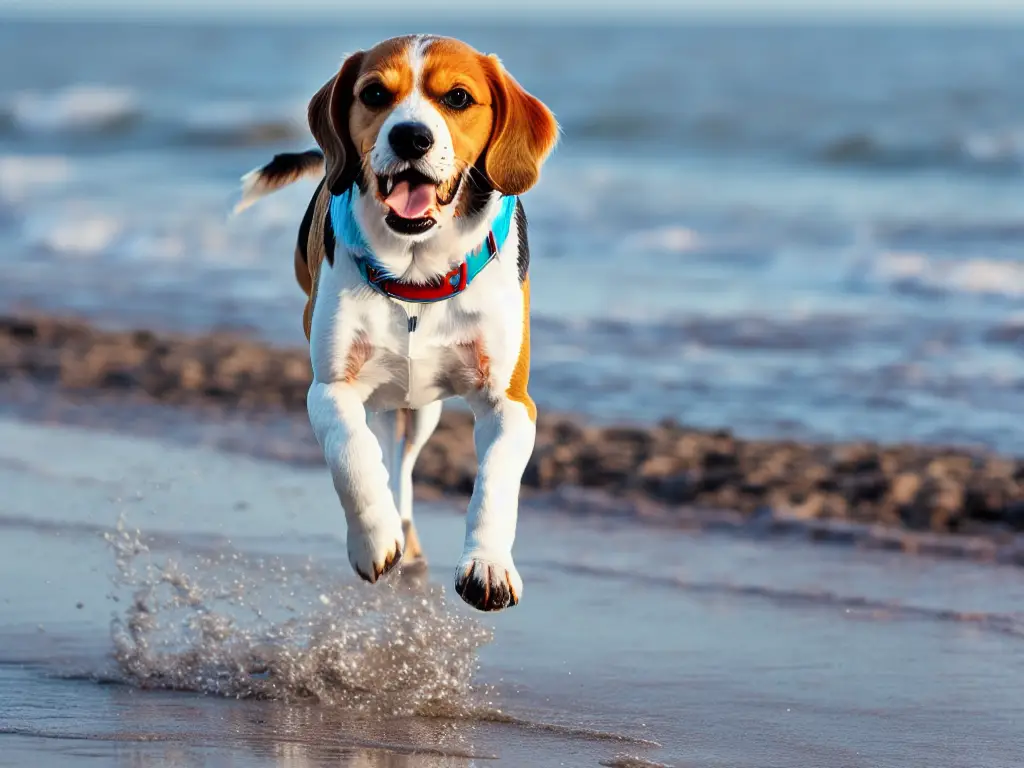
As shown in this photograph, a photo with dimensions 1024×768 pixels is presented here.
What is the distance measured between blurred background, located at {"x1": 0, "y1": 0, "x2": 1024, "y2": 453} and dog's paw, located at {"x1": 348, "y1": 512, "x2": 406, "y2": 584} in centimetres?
199

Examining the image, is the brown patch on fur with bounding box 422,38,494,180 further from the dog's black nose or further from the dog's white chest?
the dog's white chest

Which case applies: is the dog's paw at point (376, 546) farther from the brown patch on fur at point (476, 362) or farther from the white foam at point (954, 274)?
the white foam at point (954, 274)

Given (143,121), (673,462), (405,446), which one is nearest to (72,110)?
(143,121)

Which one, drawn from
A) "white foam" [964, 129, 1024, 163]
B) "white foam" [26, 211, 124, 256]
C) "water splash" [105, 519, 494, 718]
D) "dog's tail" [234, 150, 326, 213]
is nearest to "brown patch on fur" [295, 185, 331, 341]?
"dog's tail" [234, 150, 326, 213]

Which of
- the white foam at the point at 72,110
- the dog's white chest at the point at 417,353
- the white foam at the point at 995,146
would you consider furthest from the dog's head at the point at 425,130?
the white foam at the point at 72,110

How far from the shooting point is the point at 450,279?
417 centimetres

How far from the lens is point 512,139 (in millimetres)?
4059

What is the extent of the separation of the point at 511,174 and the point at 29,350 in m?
5.73

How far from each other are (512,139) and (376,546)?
106cm

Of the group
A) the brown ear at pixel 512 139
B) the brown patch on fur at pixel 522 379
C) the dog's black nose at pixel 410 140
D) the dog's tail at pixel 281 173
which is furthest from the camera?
the dog's tail at pixel 281 173

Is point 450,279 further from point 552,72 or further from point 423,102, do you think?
point 552,72

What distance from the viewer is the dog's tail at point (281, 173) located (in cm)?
543

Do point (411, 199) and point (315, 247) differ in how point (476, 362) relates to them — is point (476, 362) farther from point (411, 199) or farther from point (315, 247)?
point (315, 247)

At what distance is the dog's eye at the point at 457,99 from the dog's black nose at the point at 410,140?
166 mm
